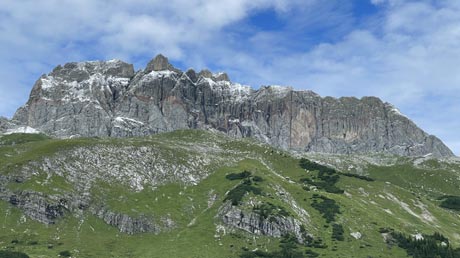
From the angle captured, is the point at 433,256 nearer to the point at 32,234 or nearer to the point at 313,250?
the point at 313,250

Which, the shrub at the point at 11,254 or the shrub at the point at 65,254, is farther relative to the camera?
the shrub at the point at 65,254

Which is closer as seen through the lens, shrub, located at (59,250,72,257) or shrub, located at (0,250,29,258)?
shrub, located at (0,250,29,258)

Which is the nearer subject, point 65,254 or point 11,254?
point 11,254

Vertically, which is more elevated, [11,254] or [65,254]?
[11,254]

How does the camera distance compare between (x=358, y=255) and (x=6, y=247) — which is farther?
(x=358, y=255)

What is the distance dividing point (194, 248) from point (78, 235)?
49.6m

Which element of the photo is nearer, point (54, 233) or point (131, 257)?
point (131, 257)

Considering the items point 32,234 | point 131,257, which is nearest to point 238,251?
point 131,257

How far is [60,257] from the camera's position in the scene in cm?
17425

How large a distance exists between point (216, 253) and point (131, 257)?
107 feet

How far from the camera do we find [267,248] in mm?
199500

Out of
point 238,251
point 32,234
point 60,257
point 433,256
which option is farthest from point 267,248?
point 32,234

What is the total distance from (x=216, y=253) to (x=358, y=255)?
58.0m

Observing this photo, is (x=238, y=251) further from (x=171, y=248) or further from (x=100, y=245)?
(x=100, y=245)
